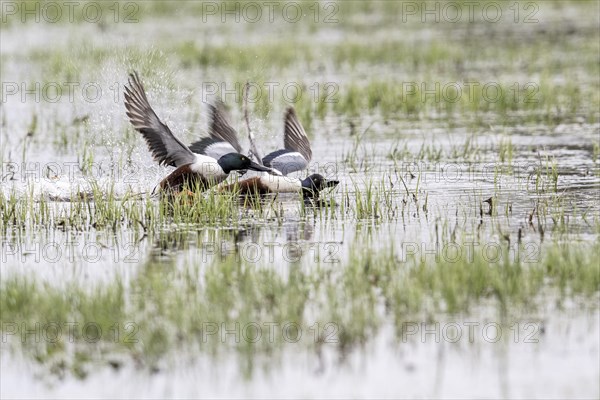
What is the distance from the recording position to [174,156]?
977 cm

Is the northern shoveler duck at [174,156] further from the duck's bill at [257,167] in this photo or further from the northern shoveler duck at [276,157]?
the northern shoveler duck at [276,157]

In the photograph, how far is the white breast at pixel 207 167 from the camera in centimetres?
995

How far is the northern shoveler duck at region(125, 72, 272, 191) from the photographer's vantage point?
371 inches

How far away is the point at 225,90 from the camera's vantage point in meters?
17.6

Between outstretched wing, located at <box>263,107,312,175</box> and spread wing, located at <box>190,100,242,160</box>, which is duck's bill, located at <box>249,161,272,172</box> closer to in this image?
outstretched wing, located at <box>263,107,312,175</box>

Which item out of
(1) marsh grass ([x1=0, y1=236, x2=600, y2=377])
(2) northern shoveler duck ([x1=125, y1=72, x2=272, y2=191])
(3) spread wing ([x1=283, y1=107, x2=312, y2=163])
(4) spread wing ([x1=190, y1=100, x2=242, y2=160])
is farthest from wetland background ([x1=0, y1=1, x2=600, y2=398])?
(4) spread wing ([x1=190, y1=100, x2=242, y2=160])

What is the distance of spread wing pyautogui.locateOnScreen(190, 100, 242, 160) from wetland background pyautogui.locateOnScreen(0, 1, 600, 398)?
68cm

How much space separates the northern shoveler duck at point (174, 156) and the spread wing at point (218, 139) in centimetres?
27

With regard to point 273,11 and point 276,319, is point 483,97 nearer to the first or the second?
point 276,319

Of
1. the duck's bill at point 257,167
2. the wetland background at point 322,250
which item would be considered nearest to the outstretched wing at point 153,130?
the wetland background at point 322,250

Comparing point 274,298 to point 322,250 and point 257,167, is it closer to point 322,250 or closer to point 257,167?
point 322,250

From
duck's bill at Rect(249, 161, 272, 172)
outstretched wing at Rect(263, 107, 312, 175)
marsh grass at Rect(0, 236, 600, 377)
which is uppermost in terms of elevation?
outstretched wing at Rect(263, 107, 312, 175)

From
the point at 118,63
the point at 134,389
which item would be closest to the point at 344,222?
the point at 134,389

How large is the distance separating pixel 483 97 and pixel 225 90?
3706 millimetres
